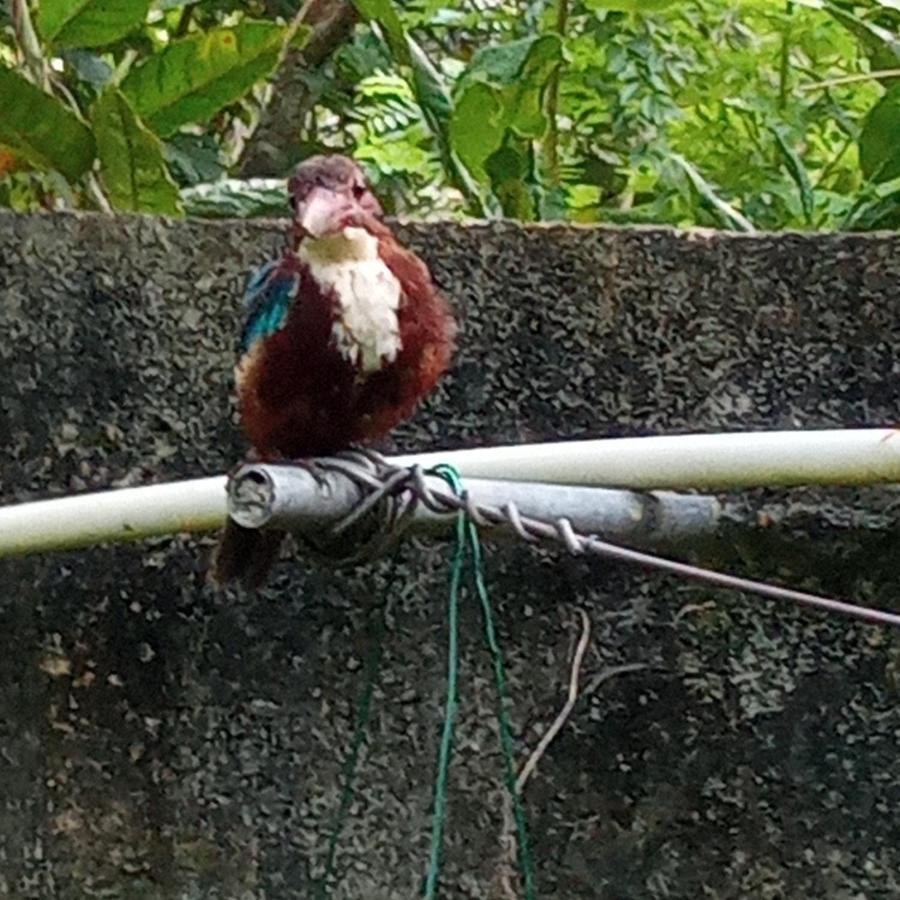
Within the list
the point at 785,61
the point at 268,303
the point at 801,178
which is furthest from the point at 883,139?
the point at 268,303

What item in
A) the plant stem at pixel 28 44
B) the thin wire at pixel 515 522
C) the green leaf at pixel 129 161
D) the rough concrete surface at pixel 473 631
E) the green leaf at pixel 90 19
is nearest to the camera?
the thin wire at pixel 515 522

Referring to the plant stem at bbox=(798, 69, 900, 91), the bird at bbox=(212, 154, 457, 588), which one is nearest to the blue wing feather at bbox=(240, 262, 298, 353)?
the bird at bbox=(212, 154, 457, 588)

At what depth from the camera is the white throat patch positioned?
985mm

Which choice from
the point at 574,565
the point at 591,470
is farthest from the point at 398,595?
the point at 591,470

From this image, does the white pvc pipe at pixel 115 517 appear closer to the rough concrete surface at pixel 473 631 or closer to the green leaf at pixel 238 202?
the rough concrete surface at pixel 473 631

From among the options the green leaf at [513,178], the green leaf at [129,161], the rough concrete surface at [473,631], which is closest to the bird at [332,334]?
the rough concrete surface at [473,631]

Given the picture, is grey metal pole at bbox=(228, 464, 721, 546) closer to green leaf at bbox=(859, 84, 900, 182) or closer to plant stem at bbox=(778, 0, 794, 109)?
green leaf at bbox=(859, 84, 900, 182)

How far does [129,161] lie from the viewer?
1404 mm

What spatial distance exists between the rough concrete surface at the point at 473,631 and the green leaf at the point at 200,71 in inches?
9.9

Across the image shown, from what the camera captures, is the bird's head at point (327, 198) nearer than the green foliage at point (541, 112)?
Yes

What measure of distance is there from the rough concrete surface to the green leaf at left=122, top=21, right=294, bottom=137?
25cm

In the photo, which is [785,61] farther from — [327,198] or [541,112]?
[327,198]

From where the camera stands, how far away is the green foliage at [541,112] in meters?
1.44

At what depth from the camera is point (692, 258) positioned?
4.12ft
